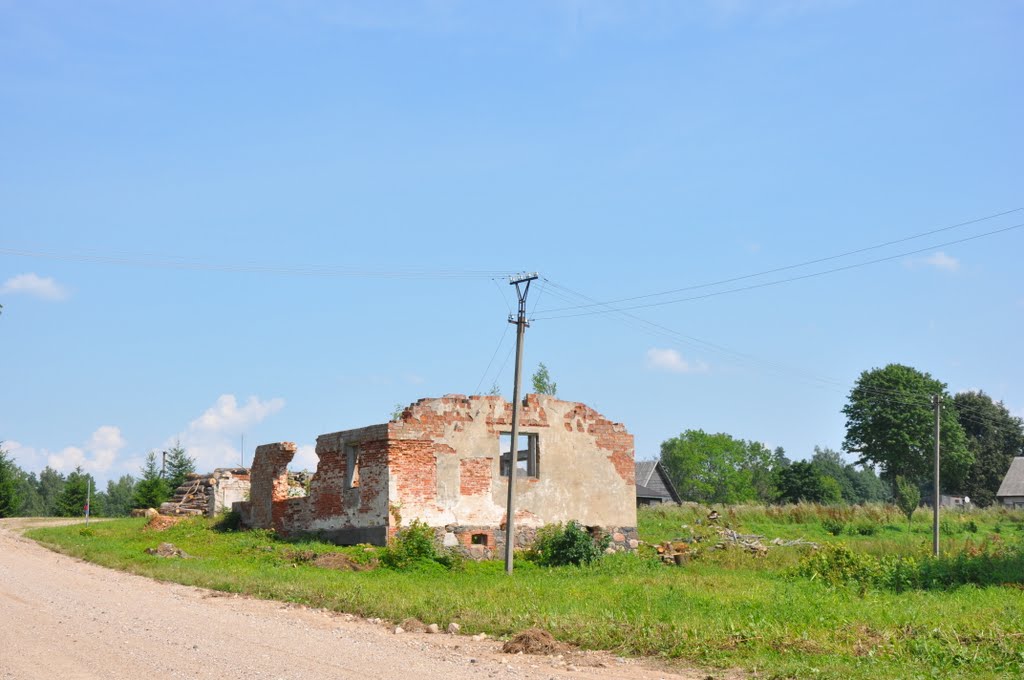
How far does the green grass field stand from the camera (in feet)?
34.3

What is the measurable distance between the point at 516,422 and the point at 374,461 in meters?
3.88

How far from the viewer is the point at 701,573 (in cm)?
2145

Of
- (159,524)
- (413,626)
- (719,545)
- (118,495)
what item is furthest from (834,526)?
(118,495)

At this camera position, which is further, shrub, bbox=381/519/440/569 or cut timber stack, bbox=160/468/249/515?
cut timber stack, bbox=160/468/249/515

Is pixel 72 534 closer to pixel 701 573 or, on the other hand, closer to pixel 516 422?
pixel 516 422

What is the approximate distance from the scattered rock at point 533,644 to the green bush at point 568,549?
38.8 feet

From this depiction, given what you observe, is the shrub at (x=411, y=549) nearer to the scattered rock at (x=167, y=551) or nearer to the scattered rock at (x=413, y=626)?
the scattered rock at (x=167, y=551)

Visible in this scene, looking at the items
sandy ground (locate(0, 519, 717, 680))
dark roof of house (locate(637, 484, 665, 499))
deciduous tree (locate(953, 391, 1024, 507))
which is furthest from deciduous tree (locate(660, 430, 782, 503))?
sandy ground (locate(0, 519, 717, 680))

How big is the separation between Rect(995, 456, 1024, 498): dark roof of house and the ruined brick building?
53493 millimetres

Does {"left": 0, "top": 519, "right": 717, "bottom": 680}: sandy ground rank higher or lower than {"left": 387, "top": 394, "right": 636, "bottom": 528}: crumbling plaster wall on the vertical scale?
lower

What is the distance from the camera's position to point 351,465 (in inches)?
997

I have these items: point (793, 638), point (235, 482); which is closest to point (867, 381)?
point (235, 482)

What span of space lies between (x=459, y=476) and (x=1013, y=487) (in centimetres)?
5980

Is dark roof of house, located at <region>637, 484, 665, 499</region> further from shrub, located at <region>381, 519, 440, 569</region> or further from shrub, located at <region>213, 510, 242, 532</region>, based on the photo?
shrub, located at <region>381, 519, 440, 569</region>
